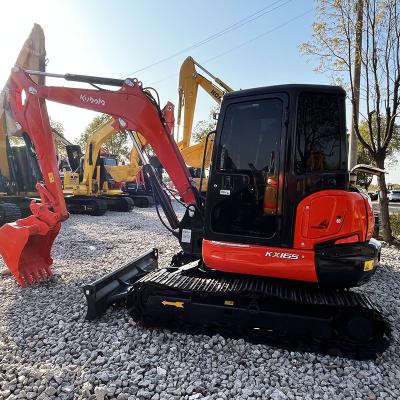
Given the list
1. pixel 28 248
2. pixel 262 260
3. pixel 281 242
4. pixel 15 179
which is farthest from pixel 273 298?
pixel 15 179

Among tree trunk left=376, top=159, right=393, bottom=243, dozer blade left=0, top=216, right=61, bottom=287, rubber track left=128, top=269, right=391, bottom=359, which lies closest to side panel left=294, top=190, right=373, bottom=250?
rubber track left=128, top=269, right=391, bottom=359

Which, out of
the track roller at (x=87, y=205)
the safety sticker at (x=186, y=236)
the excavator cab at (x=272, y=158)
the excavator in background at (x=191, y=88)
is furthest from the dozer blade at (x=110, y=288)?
the track roller at (x=87, y=205)

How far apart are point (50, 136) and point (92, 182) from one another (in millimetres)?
9055

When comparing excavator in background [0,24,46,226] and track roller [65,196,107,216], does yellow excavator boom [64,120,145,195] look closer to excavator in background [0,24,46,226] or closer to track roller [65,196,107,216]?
track roller [65,196,107,216]

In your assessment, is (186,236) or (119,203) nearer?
(186,236)

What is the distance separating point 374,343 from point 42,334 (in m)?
3.27

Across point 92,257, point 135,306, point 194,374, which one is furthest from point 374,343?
point 92,257

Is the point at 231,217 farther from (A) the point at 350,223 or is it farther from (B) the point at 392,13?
(B) the point at 392,13

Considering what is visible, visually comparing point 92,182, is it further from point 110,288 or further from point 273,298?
point 273,298

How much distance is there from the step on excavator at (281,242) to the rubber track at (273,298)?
0.01 metres

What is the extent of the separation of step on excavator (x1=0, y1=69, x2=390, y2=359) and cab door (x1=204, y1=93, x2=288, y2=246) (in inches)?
0.4

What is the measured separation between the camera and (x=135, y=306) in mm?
3893

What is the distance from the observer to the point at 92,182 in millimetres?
14219

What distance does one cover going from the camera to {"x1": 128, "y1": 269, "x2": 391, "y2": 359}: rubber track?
3344mm
